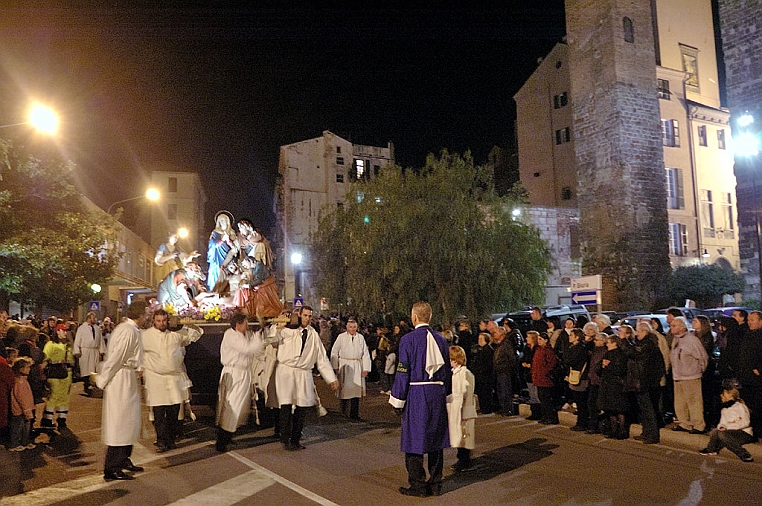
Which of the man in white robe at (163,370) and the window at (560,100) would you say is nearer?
the man in white robe at (163,370)

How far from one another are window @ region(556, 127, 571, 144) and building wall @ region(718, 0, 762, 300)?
13192mm

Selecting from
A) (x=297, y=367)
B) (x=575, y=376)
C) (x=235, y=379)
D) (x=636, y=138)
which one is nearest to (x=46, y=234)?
(x=235, y=379)

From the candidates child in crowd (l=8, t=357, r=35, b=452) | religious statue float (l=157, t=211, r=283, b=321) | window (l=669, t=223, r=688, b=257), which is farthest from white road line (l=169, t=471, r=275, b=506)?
window (l=669, t=223, r=688, b=257)

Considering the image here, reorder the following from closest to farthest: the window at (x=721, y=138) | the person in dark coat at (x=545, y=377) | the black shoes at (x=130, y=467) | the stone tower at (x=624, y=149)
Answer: the black shoes at (x=130, y=467) < the person in dark coat at (x=545, y=377) < the stone tower at (x=624, y=149) < the window at (x=721, y=138)

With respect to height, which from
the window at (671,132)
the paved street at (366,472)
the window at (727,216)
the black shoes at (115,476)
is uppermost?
the window at (671,132)

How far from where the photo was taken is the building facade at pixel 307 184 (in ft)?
191

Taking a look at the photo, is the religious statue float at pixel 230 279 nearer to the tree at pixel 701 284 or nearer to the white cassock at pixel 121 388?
the white cassock at pixel 121 388

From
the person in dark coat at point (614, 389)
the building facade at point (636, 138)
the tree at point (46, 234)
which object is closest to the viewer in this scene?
the person in dark coat at point (614, 389)

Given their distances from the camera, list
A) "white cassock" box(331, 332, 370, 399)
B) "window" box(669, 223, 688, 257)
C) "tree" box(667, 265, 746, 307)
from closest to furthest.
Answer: "white cassock" box(331, 332, 370, 399), "tree" box(667, 265, 746, 307), "window" box(669, 223, 688, 257)

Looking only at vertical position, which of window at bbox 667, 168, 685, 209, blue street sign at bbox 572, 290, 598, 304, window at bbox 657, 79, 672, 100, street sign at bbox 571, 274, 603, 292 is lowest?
blue street sign at bbox 572, 290, 598, 304

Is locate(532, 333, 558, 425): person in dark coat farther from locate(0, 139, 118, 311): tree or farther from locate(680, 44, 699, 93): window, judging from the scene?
locate(680, 44, 699, 93): window

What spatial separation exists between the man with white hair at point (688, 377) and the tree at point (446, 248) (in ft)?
39.9

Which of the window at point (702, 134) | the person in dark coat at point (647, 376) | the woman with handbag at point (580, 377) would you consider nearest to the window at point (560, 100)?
the window at point (702, 134)

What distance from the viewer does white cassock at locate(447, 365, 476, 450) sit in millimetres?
7777
